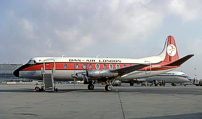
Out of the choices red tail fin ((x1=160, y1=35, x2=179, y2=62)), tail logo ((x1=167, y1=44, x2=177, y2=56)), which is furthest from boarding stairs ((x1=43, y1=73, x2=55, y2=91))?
tail logo ((x1=167, y1=44, x2=177, y2=56))

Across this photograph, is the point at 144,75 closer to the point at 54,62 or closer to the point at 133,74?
the point at 133,74

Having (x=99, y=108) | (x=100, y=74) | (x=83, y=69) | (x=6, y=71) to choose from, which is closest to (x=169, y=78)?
(x=83, y=69)

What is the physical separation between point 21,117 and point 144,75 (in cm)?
2347

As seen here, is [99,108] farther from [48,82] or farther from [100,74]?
[48,82]

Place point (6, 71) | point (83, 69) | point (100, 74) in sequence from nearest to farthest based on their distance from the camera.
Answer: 1. point (100, 74)
2. point (83, 69)
3. point (6, 71)

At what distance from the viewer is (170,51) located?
32781mm

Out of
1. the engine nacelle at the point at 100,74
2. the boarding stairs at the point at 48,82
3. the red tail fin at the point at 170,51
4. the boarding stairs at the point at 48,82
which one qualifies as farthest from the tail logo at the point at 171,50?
the boarding stairs at the point at 48,82

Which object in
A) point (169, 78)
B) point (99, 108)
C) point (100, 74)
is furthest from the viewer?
point (169, 78)

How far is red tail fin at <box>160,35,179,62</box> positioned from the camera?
3238cm

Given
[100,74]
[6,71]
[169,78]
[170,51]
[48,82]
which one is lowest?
[169,78]

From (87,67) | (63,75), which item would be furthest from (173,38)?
(63,75)

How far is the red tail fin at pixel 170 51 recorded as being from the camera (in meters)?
32.4

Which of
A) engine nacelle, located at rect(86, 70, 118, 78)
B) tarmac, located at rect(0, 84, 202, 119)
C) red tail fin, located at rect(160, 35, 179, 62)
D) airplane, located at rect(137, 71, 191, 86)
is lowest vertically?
tarmac, located at rect(0, 84, 202, 119)

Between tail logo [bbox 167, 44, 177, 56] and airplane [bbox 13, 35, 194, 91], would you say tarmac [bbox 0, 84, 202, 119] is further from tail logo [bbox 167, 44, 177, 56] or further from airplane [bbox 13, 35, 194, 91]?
tail logo [bbox 167, 44, 177, 56]
